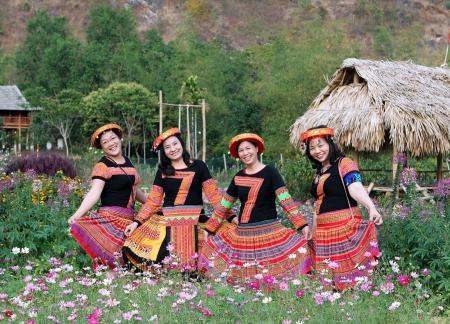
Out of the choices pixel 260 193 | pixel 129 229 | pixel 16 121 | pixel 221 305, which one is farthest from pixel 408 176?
pixel 16 121

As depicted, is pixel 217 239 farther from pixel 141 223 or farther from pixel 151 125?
pixel 151 125

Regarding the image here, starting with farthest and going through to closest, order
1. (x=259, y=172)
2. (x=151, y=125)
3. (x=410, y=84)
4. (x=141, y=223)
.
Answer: (x=151, y=125)
(x=410, y=84)
(x=141, y=223)
(x=259, y=172)

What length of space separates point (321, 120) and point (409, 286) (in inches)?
310

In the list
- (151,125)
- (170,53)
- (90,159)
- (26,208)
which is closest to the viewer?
(26,208)

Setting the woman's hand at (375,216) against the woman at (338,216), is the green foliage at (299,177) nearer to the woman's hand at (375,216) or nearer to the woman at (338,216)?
the woman at (338,216)

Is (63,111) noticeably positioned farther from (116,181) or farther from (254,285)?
(254,285)

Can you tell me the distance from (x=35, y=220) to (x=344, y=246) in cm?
321

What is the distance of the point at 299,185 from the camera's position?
44.3 ft

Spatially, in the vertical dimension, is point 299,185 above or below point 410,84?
below

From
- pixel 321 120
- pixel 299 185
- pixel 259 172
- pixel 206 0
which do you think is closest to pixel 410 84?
pixel 321 120

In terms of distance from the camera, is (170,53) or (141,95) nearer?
(141,95)

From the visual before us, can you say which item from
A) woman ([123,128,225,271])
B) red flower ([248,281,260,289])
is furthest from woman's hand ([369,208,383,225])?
woman ([123,128,225,271])

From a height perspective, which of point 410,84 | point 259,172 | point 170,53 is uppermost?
point 170,53

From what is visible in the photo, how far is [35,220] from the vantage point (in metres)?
6.23
